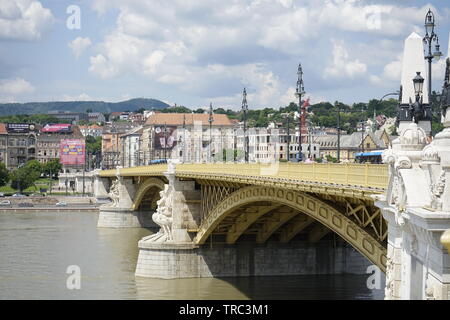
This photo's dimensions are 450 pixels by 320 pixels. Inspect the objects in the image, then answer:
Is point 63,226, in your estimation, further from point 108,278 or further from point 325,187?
point 325,187

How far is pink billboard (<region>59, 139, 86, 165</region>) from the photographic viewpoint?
6171 inches

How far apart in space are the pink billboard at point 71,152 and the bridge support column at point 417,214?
5525 inches

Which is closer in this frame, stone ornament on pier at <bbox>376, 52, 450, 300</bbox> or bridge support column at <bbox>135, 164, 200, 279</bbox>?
stone ornament on pier at <bbox>376, 52, 450, 300</bbox>

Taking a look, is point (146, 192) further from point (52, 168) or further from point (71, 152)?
point (52, 168)

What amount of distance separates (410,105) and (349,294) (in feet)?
71.9

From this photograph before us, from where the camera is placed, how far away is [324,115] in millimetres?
189125

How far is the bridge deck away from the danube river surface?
5.61m

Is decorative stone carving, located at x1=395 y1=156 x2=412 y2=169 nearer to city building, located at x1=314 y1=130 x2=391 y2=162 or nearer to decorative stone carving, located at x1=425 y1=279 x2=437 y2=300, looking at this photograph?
decorative stone carving, located at x1=425 y1=279 x2=437 y2=300

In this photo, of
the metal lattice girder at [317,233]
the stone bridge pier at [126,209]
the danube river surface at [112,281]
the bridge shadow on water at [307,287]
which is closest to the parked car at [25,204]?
the stone bridge pier at [126,209]

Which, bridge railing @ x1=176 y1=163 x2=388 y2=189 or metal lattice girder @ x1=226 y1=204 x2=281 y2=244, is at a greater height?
bridge railing @ x1=176 y1=163 x2=388 y2=189

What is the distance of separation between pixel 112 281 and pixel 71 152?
114890 mm

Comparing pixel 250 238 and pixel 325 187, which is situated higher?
pixel 325 187

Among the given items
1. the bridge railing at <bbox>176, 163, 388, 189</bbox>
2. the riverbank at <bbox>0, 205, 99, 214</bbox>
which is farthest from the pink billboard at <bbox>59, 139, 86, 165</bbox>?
the bridge railing at <bbox>176, 163, 388, 189</bbox>

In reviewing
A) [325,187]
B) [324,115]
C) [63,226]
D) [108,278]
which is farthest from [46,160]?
[325,187]
